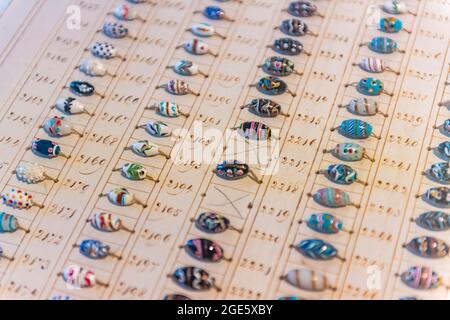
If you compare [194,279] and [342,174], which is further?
[342,174]

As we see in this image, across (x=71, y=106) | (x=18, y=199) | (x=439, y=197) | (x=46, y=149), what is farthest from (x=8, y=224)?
(x=439, y=197)

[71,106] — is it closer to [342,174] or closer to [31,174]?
[31,174]

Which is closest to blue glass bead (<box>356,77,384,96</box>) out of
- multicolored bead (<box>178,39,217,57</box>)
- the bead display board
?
the bead display board

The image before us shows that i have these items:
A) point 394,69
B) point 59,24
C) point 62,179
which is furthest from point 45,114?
point 394,69

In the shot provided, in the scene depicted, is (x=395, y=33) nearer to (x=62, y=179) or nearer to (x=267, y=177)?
(x=267, y=177)

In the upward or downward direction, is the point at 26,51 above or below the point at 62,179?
above

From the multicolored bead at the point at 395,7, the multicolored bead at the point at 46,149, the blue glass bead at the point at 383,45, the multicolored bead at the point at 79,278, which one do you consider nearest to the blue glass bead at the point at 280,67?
the blue glass bead at the point at 383,45

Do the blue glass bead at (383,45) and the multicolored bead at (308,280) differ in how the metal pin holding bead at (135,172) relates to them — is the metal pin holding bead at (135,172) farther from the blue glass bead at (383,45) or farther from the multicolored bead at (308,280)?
the blue glass bead at (383,45)
